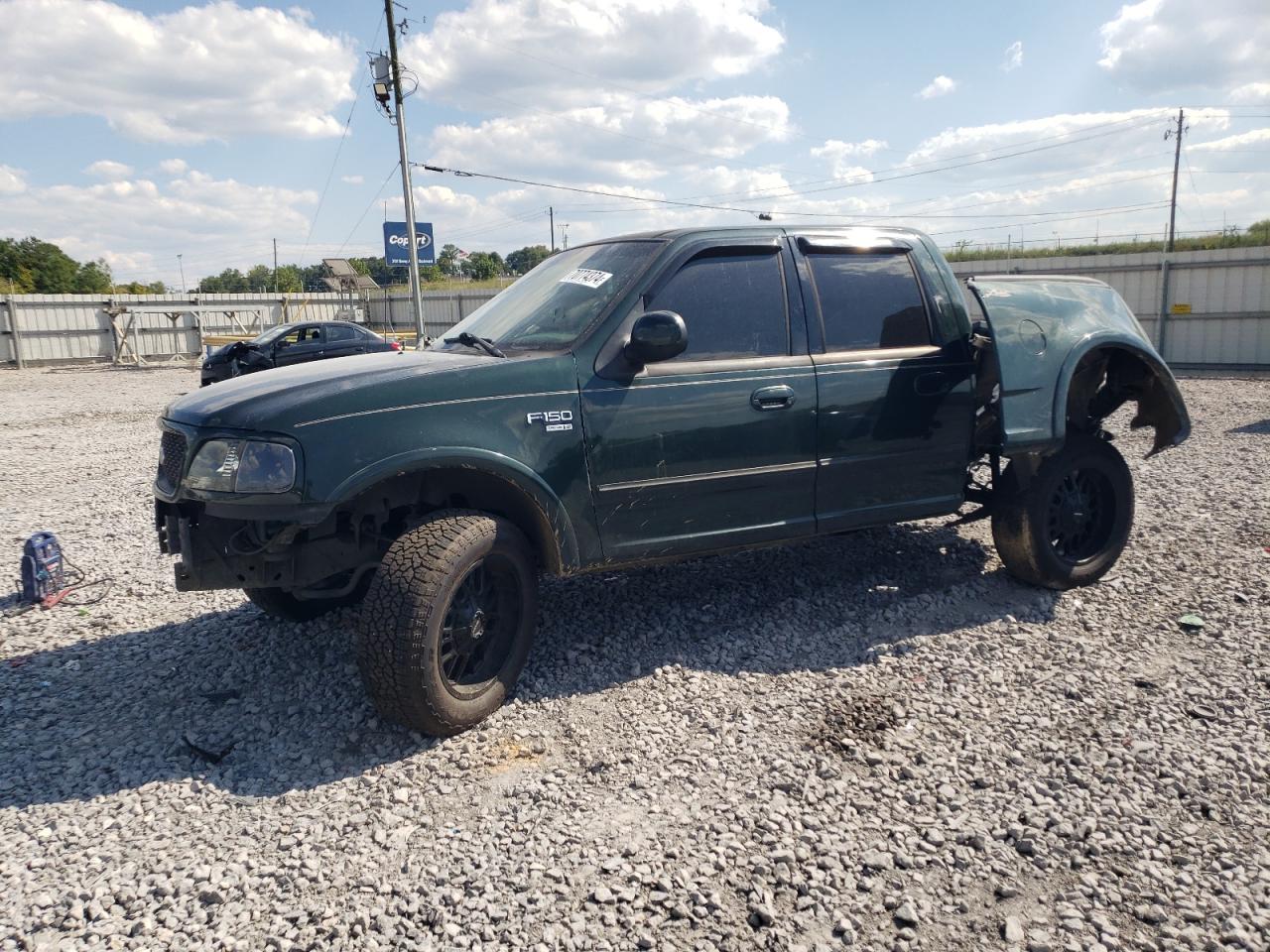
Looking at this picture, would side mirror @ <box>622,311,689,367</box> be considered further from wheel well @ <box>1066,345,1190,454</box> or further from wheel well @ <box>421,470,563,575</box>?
wheel well @ <box>1066,345,1190,454</box>

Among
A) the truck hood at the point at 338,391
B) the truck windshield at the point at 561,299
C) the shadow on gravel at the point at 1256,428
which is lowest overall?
the shadow on gravel at the point at 1256,428

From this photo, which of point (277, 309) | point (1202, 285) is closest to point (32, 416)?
point (277, 309)

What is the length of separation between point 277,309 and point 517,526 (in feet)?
114

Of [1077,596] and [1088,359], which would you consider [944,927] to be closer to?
[1077,596]

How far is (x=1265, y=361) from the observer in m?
19.1

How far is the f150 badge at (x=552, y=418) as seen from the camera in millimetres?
3662

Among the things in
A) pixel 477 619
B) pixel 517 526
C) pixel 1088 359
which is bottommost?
pixel 477 619

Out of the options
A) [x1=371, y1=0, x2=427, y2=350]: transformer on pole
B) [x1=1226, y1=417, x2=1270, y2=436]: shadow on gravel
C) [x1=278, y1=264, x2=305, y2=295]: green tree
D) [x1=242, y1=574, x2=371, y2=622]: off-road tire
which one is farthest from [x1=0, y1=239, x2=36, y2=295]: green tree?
[x1=1226, y1=417, x2=1270, y2=436]: shadow on gravel

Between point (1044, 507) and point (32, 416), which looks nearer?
point (1044, 507)

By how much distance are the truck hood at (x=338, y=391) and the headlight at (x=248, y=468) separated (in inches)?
2.9

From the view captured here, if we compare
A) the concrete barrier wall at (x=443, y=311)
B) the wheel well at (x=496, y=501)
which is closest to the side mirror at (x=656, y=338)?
the wheel well at (x=496, y=501)

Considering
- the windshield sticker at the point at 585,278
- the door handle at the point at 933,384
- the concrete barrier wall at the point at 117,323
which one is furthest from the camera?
the concrete barrier wall at the point at 117,323

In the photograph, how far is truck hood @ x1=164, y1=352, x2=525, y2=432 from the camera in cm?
334

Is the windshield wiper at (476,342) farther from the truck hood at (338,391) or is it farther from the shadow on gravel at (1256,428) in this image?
the shadow on gravel at (1256,428)
